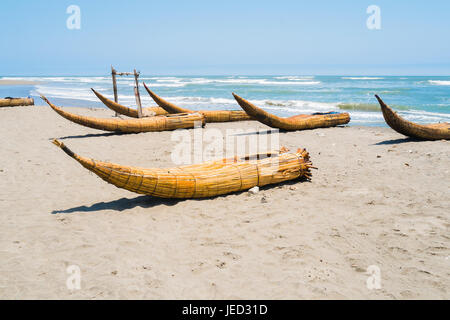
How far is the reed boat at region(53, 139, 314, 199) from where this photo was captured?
4.43 m

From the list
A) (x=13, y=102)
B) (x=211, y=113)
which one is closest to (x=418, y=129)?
(x=211, y=113)

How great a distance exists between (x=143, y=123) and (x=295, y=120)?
5.75 metres

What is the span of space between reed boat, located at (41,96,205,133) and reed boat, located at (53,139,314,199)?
20.3ft

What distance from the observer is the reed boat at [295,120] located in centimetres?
1010

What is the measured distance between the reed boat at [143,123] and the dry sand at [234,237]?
3.37 m

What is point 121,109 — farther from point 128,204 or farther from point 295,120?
point 128,204

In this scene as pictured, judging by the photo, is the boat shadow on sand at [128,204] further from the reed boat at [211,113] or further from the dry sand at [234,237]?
the reed boat at [211,113]

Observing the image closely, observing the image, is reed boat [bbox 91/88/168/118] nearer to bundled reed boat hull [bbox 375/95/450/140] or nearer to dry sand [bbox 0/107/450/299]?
dry sand [bbox 0/107/450/299]

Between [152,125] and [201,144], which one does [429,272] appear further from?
[152,125]

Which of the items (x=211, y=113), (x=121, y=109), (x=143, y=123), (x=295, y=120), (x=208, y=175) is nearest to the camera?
(x=208, y=175)

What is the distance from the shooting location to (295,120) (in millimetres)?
11914
